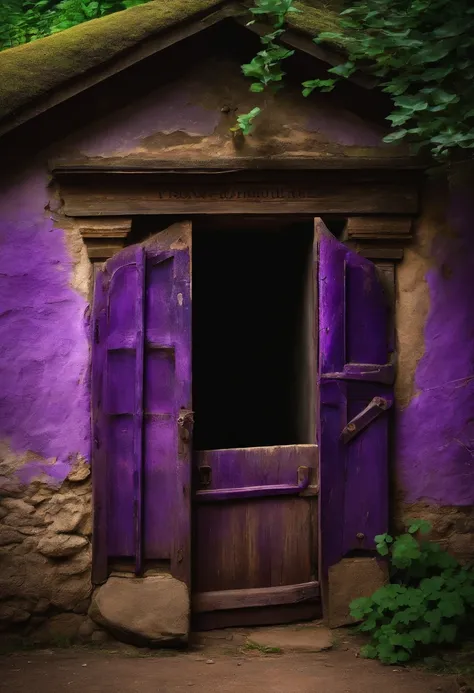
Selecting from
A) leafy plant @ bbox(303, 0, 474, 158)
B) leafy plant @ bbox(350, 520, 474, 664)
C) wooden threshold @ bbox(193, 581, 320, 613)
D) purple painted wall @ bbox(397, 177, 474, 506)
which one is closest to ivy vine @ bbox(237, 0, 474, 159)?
A: leafy plant @ bbox(303, 0, 474, 158)

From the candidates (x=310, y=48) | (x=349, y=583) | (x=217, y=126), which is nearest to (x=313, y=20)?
(x=310, y=48)

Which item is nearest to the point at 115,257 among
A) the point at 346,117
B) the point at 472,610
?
the point at 346,117

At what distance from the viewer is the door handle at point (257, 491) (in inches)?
194

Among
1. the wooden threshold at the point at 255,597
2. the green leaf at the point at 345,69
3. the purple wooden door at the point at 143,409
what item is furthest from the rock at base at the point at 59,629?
the green leaf at the point at 345,69

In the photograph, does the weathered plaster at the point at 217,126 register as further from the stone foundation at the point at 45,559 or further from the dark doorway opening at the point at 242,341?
the stone foundation at the point at 45,559

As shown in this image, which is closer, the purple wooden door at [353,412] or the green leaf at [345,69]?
the green leaf at [345,69]

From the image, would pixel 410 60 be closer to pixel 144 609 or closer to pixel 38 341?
pixel 38 341

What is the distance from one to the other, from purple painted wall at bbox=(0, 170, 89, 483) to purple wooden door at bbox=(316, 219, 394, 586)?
154 centimetres

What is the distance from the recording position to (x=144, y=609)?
4.69 m

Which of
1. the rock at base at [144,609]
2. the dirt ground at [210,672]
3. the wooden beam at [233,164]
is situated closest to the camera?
the dirt ground at [210,672]

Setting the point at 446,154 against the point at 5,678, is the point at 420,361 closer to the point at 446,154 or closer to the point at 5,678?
the point at 446,154

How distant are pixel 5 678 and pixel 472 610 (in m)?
2.80

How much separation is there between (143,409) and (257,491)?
0.91 meters

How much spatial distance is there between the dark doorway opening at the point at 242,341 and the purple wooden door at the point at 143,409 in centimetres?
197
